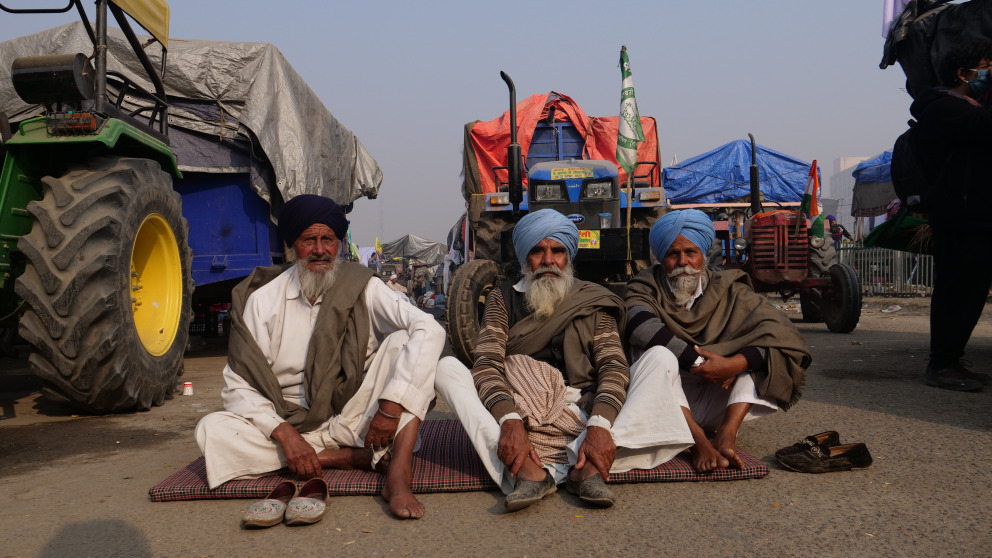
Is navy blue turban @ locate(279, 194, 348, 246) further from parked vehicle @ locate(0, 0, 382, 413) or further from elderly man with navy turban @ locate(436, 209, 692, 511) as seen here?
parked vehicle @ locate(0, 0, 382, 413)

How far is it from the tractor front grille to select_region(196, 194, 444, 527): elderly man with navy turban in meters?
7.16

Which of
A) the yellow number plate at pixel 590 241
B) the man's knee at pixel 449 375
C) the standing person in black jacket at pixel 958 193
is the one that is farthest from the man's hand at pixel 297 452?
the yellow number plate at pixel 590 241

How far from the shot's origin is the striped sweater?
300cm

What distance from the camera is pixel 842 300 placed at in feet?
28.8

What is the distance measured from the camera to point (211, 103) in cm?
695

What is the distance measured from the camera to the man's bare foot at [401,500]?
266 centimetres

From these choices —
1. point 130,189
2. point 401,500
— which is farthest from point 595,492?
point 130,189

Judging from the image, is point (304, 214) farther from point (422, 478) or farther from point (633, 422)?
point (633, 422)

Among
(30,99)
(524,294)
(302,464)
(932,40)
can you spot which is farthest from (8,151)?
(932,40)

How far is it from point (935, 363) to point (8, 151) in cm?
591

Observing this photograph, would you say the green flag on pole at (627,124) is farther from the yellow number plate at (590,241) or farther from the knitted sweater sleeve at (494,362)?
the knitted sweater sleeve at (494,362)

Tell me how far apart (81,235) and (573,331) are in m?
2.65

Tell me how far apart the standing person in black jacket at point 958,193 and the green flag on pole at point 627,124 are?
3.26m

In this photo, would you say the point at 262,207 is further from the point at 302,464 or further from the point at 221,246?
the point at 302,464
